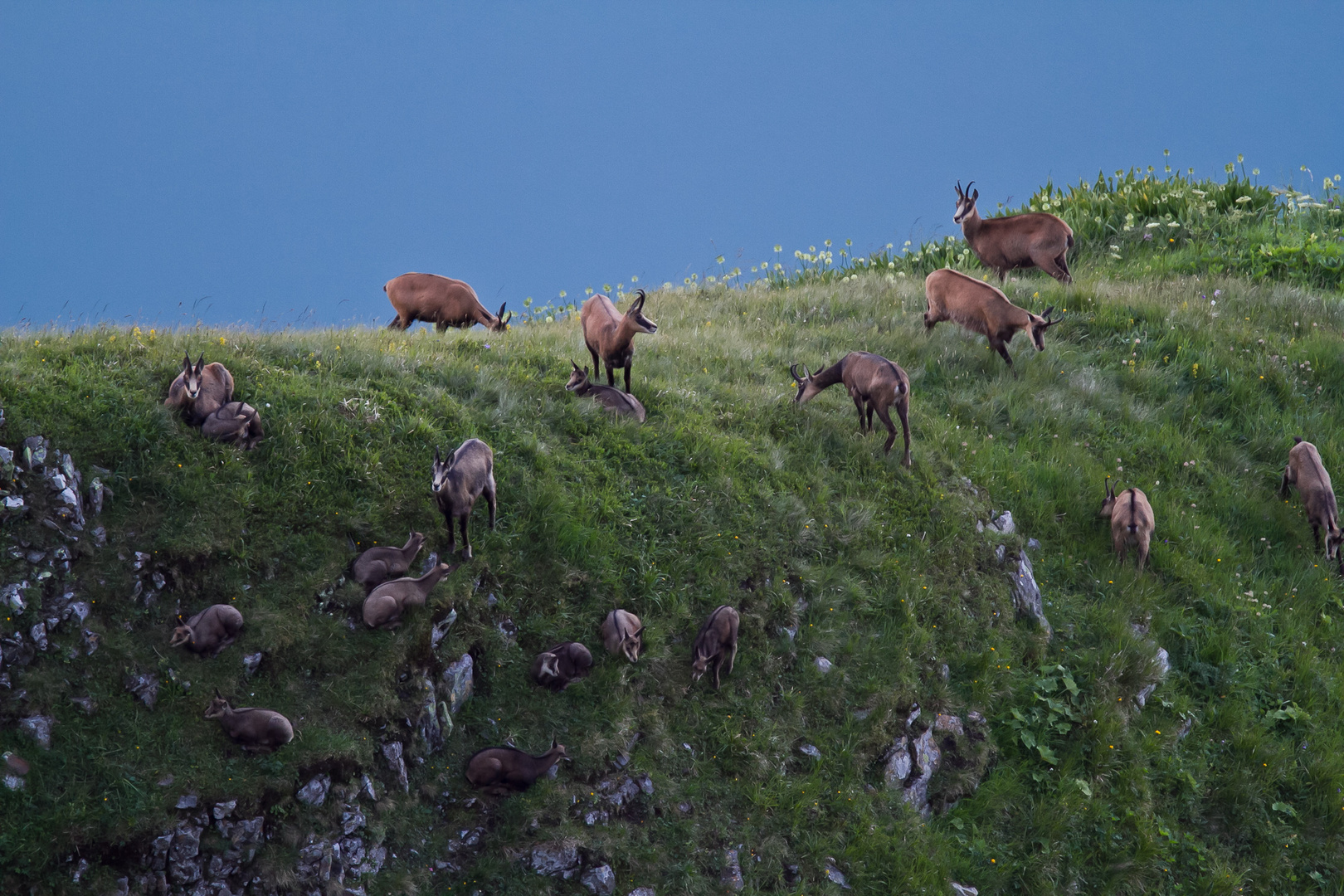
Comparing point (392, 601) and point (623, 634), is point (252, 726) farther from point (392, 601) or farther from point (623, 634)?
point (623, 634)

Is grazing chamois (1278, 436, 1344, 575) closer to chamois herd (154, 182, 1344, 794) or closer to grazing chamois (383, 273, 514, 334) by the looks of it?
chamois herd (154, 182, 1344, 794)

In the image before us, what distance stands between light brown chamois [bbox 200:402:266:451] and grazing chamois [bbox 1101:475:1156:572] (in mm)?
9474

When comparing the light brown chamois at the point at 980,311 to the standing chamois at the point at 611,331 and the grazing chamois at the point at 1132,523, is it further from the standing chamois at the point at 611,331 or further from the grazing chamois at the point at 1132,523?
the standing chamois at the point at 611,331

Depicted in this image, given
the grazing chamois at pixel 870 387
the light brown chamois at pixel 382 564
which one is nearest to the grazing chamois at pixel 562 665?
the light brown chamois at pixel 382 564

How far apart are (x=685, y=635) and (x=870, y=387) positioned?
4175 millimetres

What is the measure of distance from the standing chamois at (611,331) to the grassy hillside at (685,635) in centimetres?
63

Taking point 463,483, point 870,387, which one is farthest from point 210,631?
point 870,387

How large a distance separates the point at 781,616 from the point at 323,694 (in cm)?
438

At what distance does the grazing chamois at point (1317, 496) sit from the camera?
12336mm

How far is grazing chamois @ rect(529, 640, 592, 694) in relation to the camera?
877cm

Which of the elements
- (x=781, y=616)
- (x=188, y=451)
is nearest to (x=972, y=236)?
(x=781, y=616)

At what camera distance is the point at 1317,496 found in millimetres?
12445

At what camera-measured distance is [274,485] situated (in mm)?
9453

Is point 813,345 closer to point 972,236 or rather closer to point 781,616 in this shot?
point 972,236
